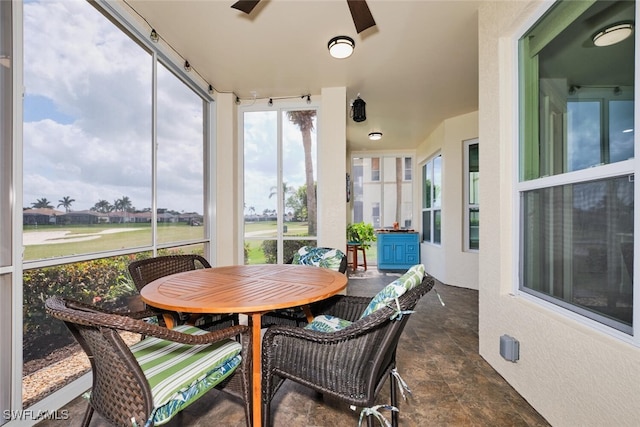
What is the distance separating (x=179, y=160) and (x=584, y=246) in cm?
335

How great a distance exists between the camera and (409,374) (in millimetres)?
2035

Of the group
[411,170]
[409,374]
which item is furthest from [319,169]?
[411,170]

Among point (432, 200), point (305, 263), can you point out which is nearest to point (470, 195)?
point (432, 200)

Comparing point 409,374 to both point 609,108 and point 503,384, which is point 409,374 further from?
point 609,108

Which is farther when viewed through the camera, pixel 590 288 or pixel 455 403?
pixel 455 403

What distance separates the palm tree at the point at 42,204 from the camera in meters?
1.62

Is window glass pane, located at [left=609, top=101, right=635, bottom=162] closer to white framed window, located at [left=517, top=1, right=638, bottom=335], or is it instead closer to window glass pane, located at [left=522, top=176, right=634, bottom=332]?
white framed window, located at [left=517, top=1, right=638, bottom=335]

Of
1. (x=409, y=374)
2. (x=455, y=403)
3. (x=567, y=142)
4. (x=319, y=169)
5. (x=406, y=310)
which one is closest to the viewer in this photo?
(x=406, y=310)

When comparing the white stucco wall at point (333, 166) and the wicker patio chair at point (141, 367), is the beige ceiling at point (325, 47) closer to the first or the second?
the white stucco wall at point (333, 166)

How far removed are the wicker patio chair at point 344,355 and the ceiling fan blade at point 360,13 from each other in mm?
1714

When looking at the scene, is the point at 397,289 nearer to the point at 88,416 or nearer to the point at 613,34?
the point at 88,416

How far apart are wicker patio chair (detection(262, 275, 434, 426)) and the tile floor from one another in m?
0.38

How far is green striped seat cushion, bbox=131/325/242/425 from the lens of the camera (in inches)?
41.3

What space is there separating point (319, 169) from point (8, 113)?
271 centimetres
